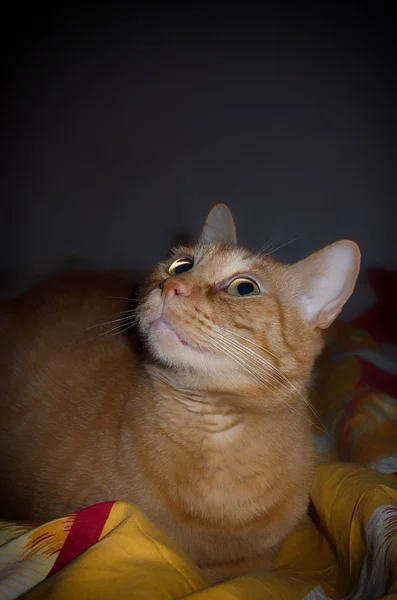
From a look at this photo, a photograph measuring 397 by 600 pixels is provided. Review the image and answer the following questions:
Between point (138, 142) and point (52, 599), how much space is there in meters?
1.70

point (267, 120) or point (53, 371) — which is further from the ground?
point (267, 120)

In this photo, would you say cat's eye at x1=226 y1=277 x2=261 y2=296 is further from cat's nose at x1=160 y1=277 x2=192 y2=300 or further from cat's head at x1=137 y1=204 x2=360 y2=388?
cat's nose at x1=160 y1=277 x2=192 y2=300

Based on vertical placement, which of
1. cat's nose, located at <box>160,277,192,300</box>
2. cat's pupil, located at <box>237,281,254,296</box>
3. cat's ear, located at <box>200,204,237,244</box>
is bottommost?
cat's pupil, located at <box>237,281,254,296</box>

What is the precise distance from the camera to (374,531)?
1.03 metres

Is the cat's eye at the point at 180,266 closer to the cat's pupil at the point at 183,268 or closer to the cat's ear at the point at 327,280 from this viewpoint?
the cat's pupil at the point at 183,268

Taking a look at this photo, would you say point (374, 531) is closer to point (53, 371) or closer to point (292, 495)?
point (292, 495)

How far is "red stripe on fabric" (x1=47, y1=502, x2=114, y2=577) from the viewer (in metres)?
0.82

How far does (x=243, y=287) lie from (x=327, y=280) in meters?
0.25

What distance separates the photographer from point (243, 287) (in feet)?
4.10

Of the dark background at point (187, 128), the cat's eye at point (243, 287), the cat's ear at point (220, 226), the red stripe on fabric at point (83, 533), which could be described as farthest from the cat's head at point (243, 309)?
the dark background at point (187, 128)

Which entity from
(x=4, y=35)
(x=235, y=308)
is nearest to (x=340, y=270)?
(x=235, y=308)

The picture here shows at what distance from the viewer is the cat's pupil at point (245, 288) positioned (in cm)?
124

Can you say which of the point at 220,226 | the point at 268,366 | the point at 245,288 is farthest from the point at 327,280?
the point at 220,226

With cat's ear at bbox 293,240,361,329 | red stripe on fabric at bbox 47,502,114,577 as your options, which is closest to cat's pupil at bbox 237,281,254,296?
cat's ear at bbox 293,240,361,329
